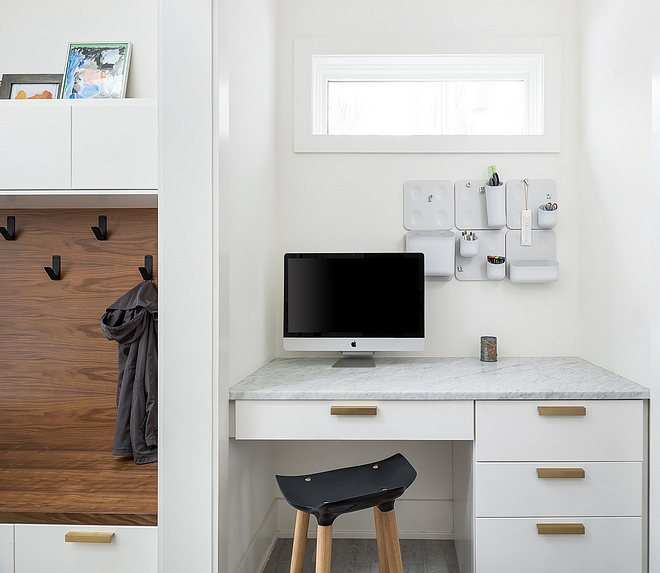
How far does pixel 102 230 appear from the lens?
206 centimetres

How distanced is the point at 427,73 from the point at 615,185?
1080 millimetres

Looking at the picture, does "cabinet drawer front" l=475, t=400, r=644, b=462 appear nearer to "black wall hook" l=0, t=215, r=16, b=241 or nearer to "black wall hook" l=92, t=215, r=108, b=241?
"black wall hook" l=92, t=215, r=108, b=241

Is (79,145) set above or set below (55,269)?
above

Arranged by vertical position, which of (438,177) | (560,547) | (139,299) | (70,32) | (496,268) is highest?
(70,32)

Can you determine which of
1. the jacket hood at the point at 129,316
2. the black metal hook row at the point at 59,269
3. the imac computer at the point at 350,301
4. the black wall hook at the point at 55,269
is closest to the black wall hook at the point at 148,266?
the black metal hook row at the point at 59,269

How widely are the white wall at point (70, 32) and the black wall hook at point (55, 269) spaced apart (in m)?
0.73

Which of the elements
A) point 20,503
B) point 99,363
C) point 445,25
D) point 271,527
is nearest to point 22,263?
point 99,363

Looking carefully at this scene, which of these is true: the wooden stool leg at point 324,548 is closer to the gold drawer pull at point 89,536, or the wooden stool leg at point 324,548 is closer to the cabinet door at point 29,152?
the gold drawer pull at point 89,536

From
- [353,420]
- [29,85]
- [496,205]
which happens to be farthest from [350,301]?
[29,85]

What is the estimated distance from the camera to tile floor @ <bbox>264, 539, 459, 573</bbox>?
2074 mm

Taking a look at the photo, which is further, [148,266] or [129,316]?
[148,266]

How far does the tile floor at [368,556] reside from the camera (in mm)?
2074

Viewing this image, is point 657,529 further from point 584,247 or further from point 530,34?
point 530,34

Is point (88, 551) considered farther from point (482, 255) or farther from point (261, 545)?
point (482, 255)
